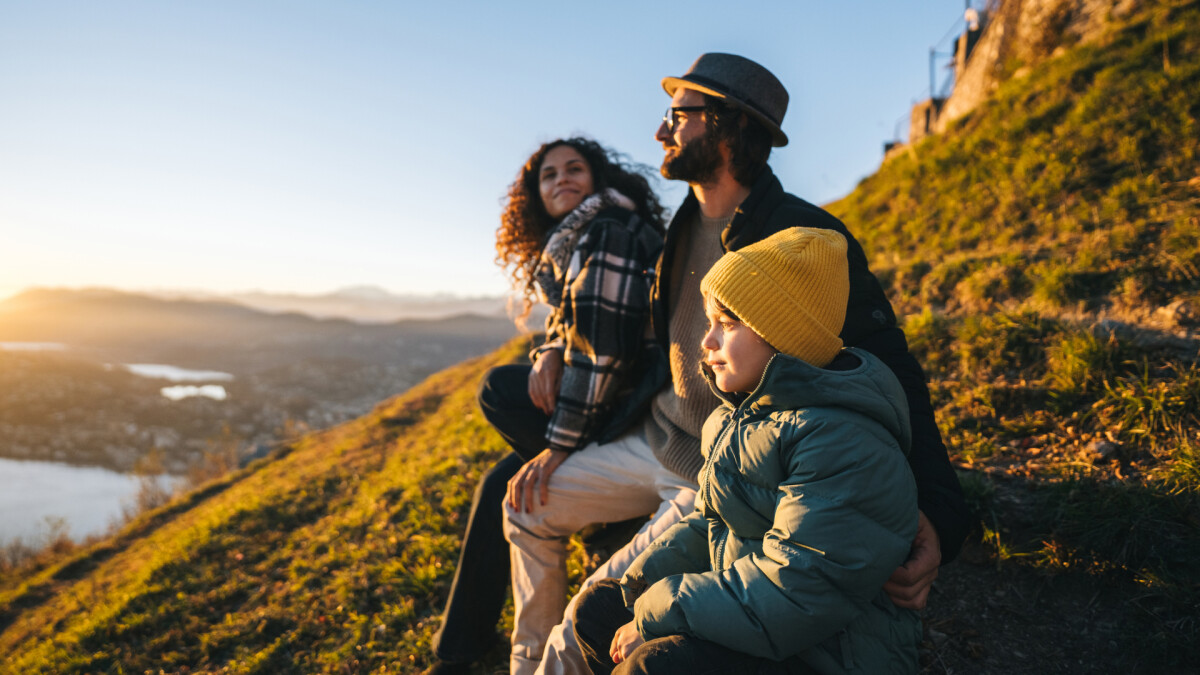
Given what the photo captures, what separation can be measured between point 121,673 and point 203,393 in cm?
4321

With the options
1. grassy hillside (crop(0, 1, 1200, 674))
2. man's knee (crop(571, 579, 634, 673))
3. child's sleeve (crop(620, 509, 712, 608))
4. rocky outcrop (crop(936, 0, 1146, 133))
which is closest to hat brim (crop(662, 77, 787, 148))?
child's sleeve (crop(620, 509, 712, 608))

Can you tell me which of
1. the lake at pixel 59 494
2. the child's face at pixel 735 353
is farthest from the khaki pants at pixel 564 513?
the lake at pixel 59 494

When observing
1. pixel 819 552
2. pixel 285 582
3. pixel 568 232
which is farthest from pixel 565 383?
pixel 285 582

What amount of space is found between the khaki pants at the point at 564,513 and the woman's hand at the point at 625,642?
0.65 metres

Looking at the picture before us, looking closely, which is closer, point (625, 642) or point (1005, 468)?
point (625, 642)

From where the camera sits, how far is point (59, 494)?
24734 millimetres

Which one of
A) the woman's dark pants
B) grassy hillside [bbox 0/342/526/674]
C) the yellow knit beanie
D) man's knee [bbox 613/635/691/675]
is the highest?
the yellow knit beanie

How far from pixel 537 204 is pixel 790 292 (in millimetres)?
2201

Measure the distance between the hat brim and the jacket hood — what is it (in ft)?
4.27

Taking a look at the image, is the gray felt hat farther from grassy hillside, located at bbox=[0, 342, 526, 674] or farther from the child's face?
grassy hillside, located at bbox=[0, 342, 526, 674]

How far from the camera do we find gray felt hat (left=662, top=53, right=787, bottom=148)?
7.85ft

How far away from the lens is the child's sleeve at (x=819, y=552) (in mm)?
1251

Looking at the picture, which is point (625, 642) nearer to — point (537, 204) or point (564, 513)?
point (564, 513)

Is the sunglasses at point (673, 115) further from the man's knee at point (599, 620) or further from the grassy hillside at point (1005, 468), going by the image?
the grassy hillside at point (1005, 468)
